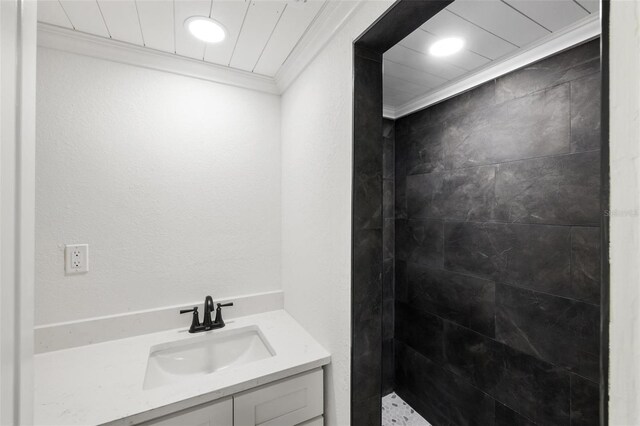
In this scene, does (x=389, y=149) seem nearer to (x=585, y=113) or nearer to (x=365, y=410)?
(x=585, y=113)

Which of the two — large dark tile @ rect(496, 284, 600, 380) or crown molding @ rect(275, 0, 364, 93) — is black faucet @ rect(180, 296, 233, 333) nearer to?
crown molding @ rect(275, 0, 364, 93)

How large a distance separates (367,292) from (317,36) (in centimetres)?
115

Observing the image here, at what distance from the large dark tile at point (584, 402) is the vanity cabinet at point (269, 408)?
1171 mm

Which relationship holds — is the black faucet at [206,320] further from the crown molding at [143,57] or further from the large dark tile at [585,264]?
the large dark tile at [585,264]

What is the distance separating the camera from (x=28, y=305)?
42cm

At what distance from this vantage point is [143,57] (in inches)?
55.0

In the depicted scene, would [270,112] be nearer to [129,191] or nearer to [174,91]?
[174,91]

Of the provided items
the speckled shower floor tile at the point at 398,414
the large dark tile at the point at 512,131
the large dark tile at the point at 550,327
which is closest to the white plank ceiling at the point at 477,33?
the large dark tile at the point at 512,131

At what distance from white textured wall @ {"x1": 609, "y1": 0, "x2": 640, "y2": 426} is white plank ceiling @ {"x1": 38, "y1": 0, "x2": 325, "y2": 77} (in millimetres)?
1010

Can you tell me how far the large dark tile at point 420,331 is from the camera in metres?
1.89

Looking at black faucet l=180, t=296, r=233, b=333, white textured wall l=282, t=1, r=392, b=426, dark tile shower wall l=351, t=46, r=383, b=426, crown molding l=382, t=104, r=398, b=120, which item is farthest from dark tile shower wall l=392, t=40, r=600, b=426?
black faucet l=180, t=296, r=233, b=333

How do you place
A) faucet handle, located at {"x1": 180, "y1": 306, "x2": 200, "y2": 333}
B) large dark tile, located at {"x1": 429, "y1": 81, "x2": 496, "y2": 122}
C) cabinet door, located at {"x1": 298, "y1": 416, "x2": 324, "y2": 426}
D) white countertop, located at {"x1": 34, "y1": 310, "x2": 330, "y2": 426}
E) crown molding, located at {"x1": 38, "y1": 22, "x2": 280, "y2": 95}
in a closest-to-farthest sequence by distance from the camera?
white countertop, located at {"x1": 34, "y1": 310, "x2": 330, "y2": 426} → cabinet door, located at {"x1": 298, "y1": 416, "x2": 324, "y2": 426} → crown molding, located at {"x1": 38, "y1": 22, "x2": 280, "y2": 95} → faucet handle, located at {"x1": 180, "y1": 306, "x2": 200, "y2": 333} → large dark tile, located at {"x1": 429, "y1": 81, "x2": 496, "y2": 122}

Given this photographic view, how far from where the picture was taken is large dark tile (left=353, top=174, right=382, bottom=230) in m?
1.02

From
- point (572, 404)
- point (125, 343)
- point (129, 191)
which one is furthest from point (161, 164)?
point (572, 404)
